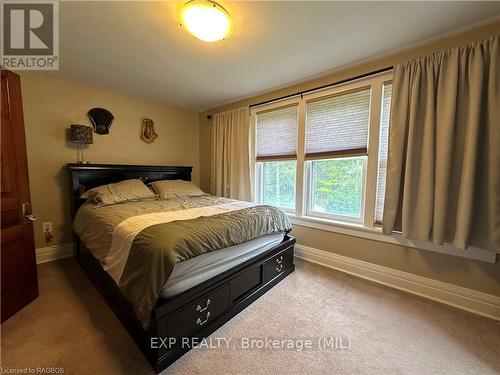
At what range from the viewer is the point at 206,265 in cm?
150

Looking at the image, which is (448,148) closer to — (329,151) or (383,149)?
(383,149)

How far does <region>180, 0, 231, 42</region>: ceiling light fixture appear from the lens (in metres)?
1.41

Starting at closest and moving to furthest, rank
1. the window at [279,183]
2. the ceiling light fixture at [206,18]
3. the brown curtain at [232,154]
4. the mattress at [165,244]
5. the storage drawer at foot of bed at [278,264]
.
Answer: the mattress at [165,244], the ceiling light fixture at [206,18], the storage drawer at foot of bed at [278,264], the window at [279,183], the brown curtain at [232,154]

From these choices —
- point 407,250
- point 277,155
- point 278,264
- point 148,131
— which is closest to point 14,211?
point 148,131

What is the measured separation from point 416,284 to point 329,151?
1624mm

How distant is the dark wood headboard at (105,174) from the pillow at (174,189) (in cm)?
29

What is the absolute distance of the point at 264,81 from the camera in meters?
2.74

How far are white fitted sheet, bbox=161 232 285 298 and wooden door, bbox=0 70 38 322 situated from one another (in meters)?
1.45

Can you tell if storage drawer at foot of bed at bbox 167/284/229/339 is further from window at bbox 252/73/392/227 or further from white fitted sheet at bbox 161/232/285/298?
window at bbox 252/73/392/227

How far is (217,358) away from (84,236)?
5.91 feet

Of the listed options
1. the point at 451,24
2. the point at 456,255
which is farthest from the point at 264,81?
the point at 456,255

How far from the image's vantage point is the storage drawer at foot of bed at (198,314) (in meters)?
1.31

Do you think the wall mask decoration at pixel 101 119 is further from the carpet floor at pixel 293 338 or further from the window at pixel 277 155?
the window at pixel 277 155

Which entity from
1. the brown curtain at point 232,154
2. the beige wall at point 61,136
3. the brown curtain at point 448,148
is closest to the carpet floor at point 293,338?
the brown curtain at point 448,148
